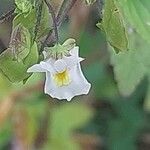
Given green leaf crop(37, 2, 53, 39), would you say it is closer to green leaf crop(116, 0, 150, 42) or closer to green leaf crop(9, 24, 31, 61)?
green leaf crop(9, 24, 31, 61)

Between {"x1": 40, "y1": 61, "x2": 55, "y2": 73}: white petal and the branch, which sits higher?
the branch

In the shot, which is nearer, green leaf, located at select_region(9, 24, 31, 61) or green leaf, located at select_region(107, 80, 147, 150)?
green leaf, located at select_region(9, 24, 31, 61)

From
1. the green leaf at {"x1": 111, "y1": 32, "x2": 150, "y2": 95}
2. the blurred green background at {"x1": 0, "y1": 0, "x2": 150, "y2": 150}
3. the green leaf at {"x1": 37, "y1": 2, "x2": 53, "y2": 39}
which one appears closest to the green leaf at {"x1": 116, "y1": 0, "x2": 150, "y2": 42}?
the green leaf at {"x1": 37, "y1": 2, "x2": 53, "y2": 39}

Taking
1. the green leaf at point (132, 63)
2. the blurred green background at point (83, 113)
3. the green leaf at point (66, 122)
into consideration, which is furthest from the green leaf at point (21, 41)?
the green leaf at point (66, 122)

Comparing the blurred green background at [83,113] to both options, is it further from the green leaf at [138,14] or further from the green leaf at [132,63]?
the green leaf at [138,14]

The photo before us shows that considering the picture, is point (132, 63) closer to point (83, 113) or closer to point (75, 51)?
point (75, 51)
